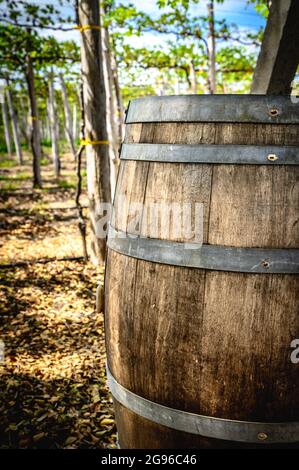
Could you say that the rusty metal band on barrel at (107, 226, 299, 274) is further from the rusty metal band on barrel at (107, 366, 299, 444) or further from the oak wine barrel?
the rusty metal band on barrel at (107, 366, 299, 444)

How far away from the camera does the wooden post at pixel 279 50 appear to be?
226 centimetres

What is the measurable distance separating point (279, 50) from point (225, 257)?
1.63 metres

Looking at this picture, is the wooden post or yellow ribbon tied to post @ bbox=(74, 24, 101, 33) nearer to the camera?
the wooden post

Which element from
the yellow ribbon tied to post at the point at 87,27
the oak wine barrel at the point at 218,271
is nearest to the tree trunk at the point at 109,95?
the yellow ribbon tied to post at the point at 87,27

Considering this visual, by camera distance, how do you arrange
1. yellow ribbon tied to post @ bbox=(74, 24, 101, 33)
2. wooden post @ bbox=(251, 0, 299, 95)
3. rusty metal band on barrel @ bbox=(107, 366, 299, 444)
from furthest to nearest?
1. yellow ribbon tied to post @ bbox=(74, 24, 101, 33)
2. wooden post @ bbox=(251, 0, 299, 95)
3. rusty metal band on barrel @ bbox=(107, 366, 299, 444)

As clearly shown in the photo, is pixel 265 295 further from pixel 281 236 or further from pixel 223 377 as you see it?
pixel 223 377

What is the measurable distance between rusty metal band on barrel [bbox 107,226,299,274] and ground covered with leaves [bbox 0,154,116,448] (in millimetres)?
1974

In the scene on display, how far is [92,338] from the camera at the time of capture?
4.23 metres

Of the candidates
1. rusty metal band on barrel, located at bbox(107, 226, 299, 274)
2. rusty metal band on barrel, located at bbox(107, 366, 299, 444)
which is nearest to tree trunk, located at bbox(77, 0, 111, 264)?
rusty metal band on barrel, located at bbox(107, 226, 299, 274)

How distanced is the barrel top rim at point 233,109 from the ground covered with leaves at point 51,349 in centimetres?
248

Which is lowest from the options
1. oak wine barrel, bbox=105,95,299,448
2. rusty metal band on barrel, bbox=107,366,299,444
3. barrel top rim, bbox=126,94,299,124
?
rusty metal band on barrel, bbox=107,366,299,444

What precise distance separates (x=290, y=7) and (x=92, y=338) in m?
3.61

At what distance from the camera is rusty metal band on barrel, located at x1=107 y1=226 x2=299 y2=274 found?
4.71 ft

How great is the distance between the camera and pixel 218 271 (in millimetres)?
1477
